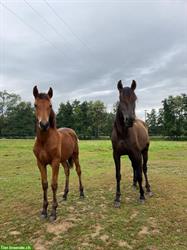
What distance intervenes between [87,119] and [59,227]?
6547cm

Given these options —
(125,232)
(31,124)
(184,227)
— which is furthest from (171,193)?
(31,124)

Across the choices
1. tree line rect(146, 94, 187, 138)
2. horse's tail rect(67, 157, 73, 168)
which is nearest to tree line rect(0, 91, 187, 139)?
tree line rect(146, 94, 187, 138)

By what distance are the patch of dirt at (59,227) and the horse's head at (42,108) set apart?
5.70 ft

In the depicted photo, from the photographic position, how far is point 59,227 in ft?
15.4

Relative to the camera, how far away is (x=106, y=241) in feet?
13.6

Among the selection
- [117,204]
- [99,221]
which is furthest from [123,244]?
[117,204]

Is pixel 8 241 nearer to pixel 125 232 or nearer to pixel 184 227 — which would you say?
pixel 125 232

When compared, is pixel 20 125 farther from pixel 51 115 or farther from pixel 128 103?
pixel 128 103

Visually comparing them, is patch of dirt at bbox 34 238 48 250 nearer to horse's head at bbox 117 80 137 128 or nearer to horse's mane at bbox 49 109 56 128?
horse's mane at bbox 49 109 56 128

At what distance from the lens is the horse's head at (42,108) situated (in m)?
4.61

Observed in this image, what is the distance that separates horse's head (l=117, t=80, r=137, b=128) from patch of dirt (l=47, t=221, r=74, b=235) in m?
2.19

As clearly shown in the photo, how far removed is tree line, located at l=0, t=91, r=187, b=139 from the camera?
217 feet

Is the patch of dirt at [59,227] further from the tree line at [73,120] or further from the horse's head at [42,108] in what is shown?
the tree line at [73,120]

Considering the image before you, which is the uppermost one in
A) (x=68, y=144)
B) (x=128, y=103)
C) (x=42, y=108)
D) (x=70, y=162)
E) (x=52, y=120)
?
(x=128, y=103)
